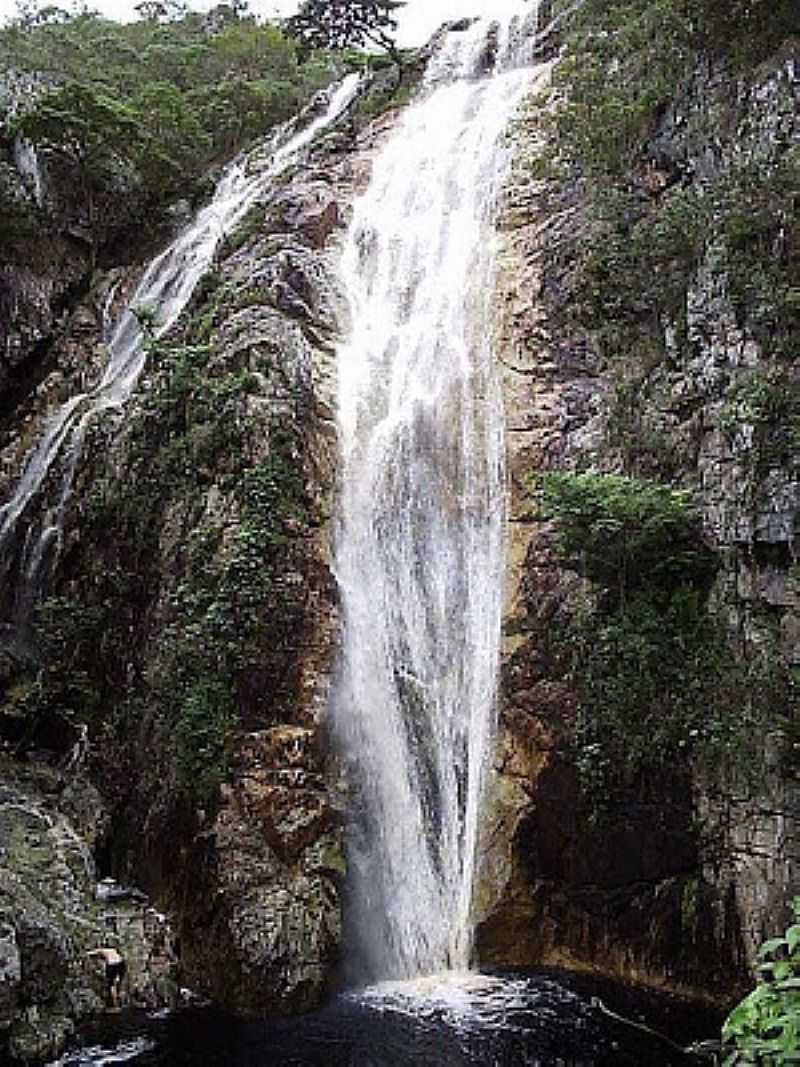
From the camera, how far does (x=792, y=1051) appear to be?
8.17 feet

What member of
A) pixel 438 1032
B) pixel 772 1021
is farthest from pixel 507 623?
pixel 772 1021

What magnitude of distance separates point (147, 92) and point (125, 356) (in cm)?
825

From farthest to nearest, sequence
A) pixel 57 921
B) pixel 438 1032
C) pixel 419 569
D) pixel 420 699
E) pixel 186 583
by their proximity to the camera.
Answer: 1. pixel 419 569
2. pixel 186 583
3. pixel 420 699
4. pixel 57 921
5. pixel 438 1032

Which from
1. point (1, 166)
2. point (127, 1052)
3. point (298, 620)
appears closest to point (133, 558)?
point (298, 620)

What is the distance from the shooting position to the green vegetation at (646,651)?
9.46 meters

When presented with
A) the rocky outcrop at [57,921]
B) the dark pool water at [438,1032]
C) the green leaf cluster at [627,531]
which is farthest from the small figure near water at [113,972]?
the green leaf cluster at [627,531]

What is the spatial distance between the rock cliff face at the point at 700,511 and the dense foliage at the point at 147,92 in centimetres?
1079

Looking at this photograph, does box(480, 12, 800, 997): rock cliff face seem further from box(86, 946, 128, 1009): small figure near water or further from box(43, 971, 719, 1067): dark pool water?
box(86, 946, 128, 1009): small figure near water

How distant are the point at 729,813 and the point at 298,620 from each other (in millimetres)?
4541

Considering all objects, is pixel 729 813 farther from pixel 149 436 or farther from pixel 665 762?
pixel 149 436

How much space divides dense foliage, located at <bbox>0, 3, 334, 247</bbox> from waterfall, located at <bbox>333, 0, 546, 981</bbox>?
6.56 metres

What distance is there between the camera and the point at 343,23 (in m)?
24.6

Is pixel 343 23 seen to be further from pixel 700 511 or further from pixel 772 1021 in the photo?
pixel 772 1021

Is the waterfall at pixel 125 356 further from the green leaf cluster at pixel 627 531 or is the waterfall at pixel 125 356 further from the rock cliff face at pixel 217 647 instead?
the green leaf cluster at pixel 627 531
